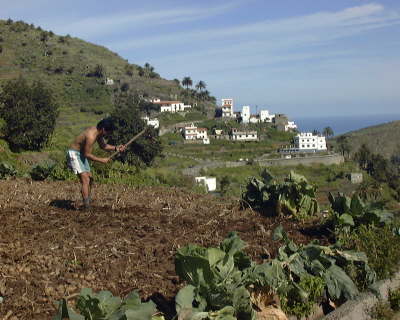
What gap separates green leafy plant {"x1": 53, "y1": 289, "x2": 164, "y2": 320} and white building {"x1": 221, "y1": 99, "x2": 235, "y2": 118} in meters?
91.8

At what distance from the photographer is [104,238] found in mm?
5586

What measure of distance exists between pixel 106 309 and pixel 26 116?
931 inches

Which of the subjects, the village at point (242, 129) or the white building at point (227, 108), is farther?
the white building at point (227, 108)

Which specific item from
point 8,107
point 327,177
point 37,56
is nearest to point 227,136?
point 327,177

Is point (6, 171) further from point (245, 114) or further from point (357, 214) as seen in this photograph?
point (245, 114)

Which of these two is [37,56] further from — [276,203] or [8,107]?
[276,203]

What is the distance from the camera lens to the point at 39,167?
1048 centimetres

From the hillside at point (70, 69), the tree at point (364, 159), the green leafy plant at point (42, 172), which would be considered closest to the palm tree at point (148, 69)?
the hillside at point (70, 69)

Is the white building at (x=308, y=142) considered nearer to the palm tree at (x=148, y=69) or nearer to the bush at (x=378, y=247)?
the palm tree at (x=148, y=69)

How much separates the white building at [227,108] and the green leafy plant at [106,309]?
9180 centimetres

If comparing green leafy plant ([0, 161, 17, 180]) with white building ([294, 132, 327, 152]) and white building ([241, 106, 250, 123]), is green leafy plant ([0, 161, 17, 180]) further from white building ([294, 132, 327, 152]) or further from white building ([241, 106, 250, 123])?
white building ([241, 106, 250, 123])

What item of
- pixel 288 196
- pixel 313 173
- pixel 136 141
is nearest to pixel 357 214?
pixel 288 196

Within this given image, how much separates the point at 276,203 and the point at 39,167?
203 inches

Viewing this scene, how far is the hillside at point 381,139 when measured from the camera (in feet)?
421
